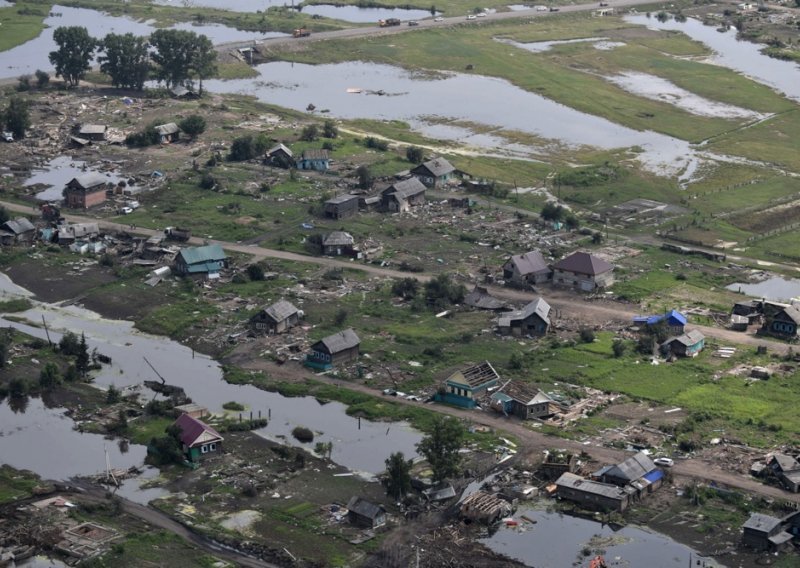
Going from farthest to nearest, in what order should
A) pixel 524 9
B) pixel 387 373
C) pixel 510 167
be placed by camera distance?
pixel 524 9, pixel 510 167, pixel 387 373

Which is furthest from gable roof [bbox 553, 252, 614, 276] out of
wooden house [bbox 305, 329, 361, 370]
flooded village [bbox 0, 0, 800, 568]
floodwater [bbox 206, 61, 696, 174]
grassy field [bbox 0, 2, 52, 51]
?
grassy field [bbox 0, 2, 52, 51]

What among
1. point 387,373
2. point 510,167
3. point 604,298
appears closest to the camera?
Answer: point 387,373

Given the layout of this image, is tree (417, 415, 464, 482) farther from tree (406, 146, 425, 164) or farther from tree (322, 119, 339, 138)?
tree (322, 119, 339, 138)

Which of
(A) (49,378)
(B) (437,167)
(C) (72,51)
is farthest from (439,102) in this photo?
(A) (49,378)

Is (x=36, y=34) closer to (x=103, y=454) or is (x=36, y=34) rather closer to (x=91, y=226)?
(x=91, y=226)

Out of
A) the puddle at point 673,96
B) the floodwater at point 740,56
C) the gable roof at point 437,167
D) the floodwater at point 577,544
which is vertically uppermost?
the floodwater at point 740,56

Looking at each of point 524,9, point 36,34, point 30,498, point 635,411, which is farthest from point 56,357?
point 524,9

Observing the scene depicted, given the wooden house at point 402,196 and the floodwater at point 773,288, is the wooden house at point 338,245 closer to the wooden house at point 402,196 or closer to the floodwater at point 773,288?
the wooden house at point 402,196

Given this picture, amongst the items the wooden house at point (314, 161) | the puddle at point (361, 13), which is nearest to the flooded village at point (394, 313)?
the wooden house at point (314, 161)
